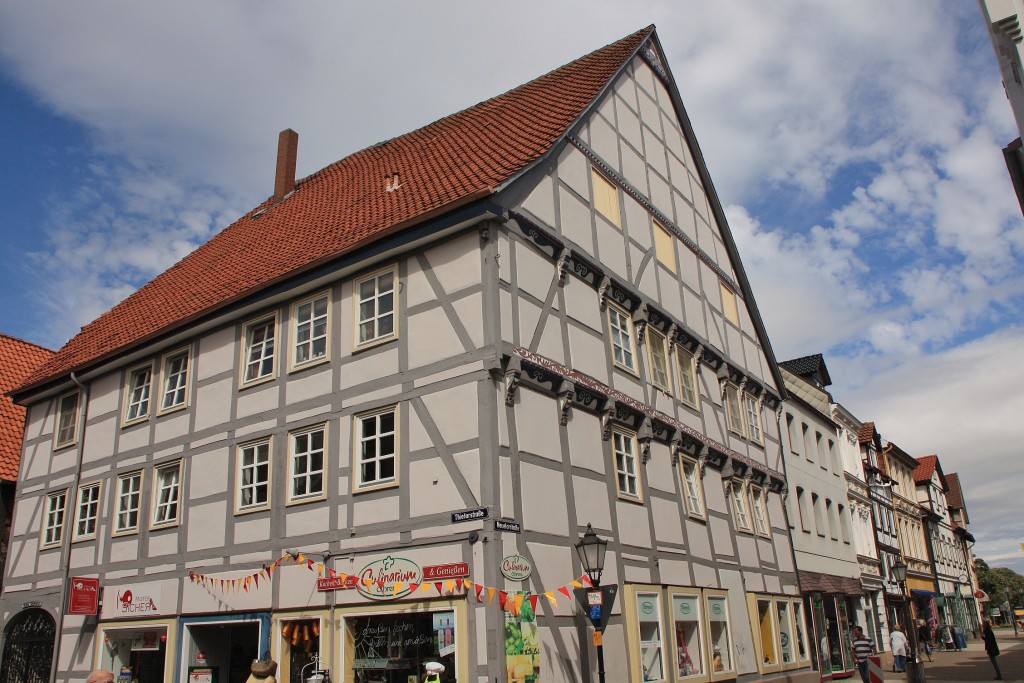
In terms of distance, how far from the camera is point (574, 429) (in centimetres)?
1543

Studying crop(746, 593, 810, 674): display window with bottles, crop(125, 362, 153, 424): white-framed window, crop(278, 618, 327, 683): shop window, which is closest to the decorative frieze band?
crop(746, 593, 810, 674): display window with bottles

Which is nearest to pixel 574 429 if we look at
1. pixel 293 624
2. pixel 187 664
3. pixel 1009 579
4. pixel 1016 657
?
pixel 293 624

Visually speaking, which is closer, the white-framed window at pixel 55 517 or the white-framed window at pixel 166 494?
the white-framed window at pixel 166 494

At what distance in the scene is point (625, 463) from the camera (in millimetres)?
16828

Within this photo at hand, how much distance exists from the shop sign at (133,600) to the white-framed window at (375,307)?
260 inches

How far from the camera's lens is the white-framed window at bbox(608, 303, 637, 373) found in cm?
1772

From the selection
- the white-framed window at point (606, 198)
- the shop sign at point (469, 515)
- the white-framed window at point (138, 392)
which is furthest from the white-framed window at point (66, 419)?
the white-framed window at point (606, 198)

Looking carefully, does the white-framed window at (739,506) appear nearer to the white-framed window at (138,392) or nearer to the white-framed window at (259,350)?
the white-framed window at (259,350)

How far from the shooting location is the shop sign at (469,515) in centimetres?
1288

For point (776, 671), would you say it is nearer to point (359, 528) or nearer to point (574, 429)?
point (574, 429)

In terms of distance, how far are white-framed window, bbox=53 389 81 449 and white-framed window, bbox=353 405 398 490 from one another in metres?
9.75

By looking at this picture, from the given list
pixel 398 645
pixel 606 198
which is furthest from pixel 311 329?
pixel 606 198

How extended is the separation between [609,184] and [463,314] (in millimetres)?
6454

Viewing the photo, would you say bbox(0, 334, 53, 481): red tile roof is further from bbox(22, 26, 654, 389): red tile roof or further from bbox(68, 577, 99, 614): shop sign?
bbox(68, 577, 99, 614): shop sign
